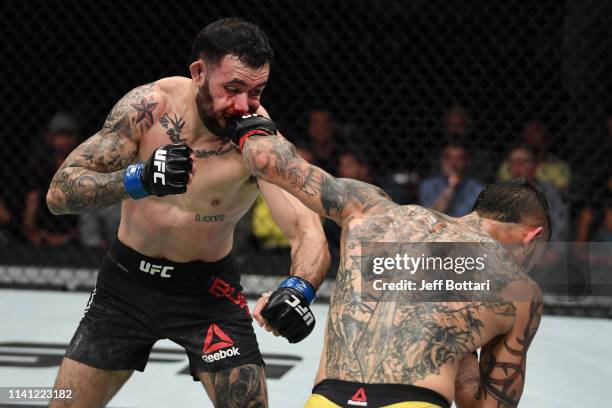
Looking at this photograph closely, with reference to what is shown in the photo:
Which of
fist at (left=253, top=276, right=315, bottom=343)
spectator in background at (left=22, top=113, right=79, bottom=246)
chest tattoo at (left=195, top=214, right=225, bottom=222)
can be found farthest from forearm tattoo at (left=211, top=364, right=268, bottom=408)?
spectator in background at (left=22, top=113, right=79, bottom=246)

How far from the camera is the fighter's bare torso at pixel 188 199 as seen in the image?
8.23 ft

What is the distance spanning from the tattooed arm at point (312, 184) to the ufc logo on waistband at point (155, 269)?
0.57 meters

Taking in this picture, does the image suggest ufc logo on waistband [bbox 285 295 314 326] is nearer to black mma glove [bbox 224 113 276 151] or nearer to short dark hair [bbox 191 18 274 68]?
black mma glove [bbox 224 113 276 151]

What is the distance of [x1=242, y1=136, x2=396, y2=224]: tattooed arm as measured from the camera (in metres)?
1.99

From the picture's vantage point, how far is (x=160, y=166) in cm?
214

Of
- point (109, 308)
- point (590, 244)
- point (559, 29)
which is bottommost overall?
point (109, 308)

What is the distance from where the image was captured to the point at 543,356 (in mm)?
3834

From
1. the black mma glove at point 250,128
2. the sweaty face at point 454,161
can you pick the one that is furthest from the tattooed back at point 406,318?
the sweaty face at point 454,161

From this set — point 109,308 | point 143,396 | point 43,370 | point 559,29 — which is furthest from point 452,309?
point 559,29

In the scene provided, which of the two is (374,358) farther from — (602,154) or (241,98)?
(602,154)

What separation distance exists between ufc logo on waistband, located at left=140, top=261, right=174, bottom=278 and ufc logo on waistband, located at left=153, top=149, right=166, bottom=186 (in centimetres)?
45

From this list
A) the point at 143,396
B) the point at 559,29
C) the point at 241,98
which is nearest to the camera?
the point at 241,98

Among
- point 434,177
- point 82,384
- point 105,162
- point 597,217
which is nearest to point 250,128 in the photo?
point 105,162

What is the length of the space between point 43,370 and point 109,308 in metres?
1.07
